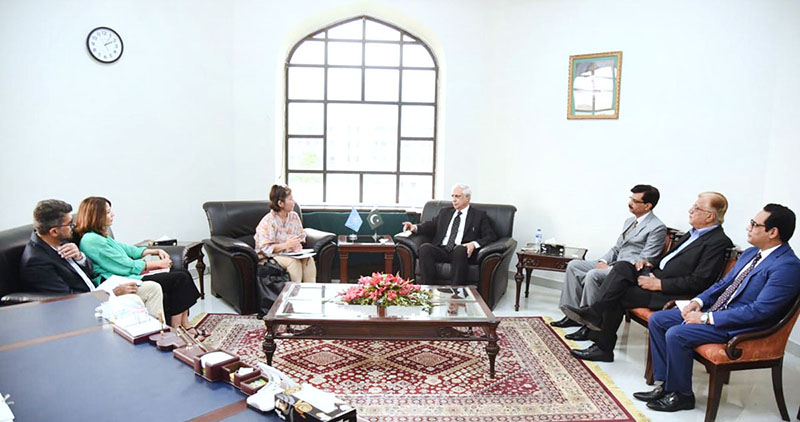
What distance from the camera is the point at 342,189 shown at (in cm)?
671

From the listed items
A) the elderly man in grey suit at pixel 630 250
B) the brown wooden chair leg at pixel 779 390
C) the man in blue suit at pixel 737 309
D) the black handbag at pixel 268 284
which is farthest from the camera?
the black handbag at pixel 268 284

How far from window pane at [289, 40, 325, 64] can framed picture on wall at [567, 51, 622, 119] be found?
292 cm

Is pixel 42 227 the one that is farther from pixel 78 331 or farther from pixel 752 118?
pixel 752 118

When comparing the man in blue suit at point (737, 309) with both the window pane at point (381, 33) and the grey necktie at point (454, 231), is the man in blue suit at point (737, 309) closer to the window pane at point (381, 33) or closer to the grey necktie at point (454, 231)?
the grey necktie at point (454, 231)

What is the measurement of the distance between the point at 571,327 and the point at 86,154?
4720mm

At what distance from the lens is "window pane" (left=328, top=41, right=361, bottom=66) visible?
21.5 ft

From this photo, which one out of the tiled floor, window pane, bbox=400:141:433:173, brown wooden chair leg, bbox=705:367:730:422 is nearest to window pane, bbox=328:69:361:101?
window pane, bbox=400:141:433:173

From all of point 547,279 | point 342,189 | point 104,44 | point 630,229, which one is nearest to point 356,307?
point 630,229

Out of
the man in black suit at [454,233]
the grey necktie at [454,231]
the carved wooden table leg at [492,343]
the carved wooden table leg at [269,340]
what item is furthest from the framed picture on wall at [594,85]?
the carved wooden table leg at [269,340]

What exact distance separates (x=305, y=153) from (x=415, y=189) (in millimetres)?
1439

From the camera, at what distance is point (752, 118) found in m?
4.57

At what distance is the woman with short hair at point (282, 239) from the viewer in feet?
15.4

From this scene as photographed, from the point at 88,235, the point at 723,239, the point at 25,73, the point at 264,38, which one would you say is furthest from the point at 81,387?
the point at 264,38

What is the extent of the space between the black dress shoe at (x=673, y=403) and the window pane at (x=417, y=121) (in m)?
4.27
